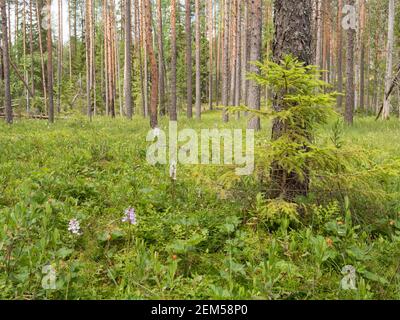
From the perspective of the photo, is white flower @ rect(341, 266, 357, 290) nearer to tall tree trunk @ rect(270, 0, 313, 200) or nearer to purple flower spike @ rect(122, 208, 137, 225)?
tall tree trunk @ rect(270, 0, 313, 200)

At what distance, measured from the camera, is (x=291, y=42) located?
450cm

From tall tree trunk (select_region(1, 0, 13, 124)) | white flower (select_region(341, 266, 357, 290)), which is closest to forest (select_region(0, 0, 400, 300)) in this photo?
white flower (select_region(341, 266, 357, 290))

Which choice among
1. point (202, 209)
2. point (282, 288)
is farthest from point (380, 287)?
point (202, 209)

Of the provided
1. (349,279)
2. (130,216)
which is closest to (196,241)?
(130,216)

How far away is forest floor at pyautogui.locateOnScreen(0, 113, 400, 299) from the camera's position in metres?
3.01

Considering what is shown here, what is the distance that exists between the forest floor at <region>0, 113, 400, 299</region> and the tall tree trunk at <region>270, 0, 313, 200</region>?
22 cm

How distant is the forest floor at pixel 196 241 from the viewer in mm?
3006

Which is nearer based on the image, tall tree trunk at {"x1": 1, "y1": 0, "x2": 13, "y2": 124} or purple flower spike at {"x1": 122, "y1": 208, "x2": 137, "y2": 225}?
purple flower spike at {"x1": 122, "y1": 208, "x2": 137, "y2": 225}

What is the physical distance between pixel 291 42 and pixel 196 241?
2.73 metres

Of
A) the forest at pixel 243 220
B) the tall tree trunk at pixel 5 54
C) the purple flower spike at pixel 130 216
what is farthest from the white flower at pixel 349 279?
the tall tree trunk at pixel 5 54

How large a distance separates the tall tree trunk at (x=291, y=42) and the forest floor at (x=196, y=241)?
218 mm

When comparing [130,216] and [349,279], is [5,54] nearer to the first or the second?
[130,216]

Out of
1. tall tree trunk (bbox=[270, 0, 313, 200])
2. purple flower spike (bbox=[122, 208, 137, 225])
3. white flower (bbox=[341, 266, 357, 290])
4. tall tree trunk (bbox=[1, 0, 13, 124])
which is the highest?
tall tree trunk (bbox=[1, 0, 13, 124])

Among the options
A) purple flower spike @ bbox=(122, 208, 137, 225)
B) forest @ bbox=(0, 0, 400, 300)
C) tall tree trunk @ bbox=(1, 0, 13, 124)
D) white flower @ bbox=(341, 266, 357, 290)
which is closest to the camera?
white flower @ bbox=(341, 266, 357, 290)
